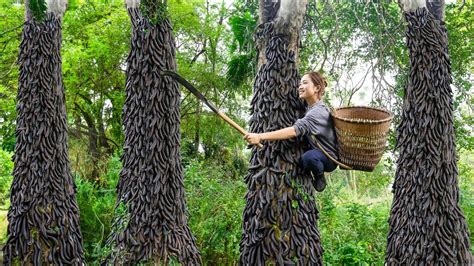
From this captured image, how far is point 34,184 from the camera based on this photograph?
6113 millimetres

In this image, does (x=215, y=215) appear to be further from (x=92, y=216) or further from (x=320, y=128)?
(x=320, y=128)

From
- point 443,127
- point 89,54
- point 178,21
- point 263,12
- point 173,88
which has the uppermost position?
point 178,21

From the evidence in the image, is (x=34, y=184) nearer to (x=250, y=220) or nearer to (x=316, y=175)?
(x=250, y=220)

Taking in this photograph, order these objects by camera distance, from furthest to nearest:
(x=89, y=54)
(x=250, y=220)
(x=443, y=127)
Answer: (x=89, y=54) → (x=443, y=127) → (x=250, y=220)

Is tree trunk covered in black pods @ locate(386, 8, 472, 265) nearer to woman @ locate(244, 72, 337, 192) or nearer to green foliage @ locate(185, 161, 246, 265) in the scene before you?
woman @ locate(244, 72, 337, 192)

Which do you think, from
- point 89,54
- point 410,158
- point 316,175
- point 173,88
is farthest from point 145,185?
point 89,54

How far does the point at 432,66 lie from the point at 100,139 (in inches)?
393

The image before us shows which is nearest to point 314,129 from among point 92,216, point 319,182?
point 319,182

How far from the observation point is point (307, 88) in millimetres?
4816

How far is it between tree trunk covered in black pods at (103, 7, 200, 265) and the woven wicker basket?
202 cm

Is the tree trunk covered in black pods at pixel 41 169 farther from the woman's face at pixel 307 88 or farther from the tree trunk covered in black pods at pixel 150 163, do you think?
the woman's face at pixel 307 88

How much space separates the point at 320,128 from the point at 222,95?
900 centimetres

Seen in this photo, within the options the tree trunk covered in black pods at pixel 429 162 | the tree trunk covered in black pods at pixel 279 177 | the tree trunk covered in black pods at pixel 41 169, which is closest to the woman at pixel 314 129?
the tree trunk covered in black pods at pixel 279 177

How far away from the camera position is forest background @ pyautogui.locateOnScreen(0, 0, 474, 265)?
7.64 metres
